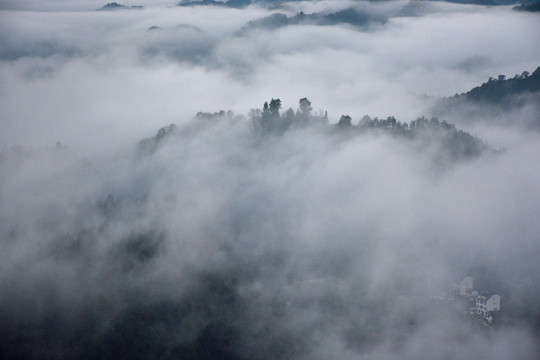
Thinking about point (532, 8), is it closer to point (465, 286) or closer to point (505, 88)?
point (505, 88)

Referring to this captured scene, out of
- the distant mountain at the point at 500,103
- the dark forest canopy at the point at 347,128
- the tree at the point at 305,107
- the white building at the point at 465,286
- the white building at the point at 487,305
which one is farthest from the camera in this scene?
the distant mountain at the point at 500,103

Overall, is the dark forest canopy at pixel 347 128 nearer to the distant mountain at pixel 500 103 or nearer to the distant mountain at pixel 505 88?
the distant mountain at pixel 500 103

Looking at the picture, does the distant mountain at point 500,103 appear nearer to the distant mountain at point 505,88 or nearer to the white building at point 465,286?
the distant mountain at point 505,88

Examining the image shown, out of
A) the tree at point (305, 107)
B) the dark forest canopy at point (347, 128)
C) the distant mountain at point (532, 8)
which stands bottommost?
the dark forest canopy at point (347, 128)

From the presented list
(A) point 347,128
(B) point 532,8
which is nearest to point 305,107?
(A) point 347,128

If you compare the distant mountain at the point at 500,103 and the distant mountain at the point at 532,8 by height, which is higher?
Result: the distant mountain at the point at 532,8

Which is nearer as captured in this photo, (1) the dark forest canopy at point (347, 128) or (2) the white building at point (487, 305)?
(2) the white building at point (487, 305)

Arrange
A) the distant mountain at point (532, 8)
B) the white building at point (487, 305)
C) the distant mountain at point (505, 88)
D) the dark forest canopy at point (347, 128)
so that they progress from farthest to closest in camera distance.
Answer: the distant mountain at point (532, 8) < the distant mountain at point (505, 88) < the dark forest canopy at point (347, 128) < the white building at point (487, 305)

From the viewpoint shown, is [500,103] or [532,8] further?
[532,8]

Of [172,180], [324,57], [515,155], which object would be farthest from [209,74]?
[515,155]

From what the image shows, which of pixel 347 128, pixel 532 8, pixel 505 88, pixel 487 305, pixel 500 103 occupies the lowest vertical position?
pixel 487 305

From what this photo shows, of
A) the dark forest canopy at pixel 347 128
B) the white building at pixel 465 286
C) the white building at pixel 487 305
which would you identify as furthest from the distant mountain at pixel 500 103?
the white building at pixel 487 305
